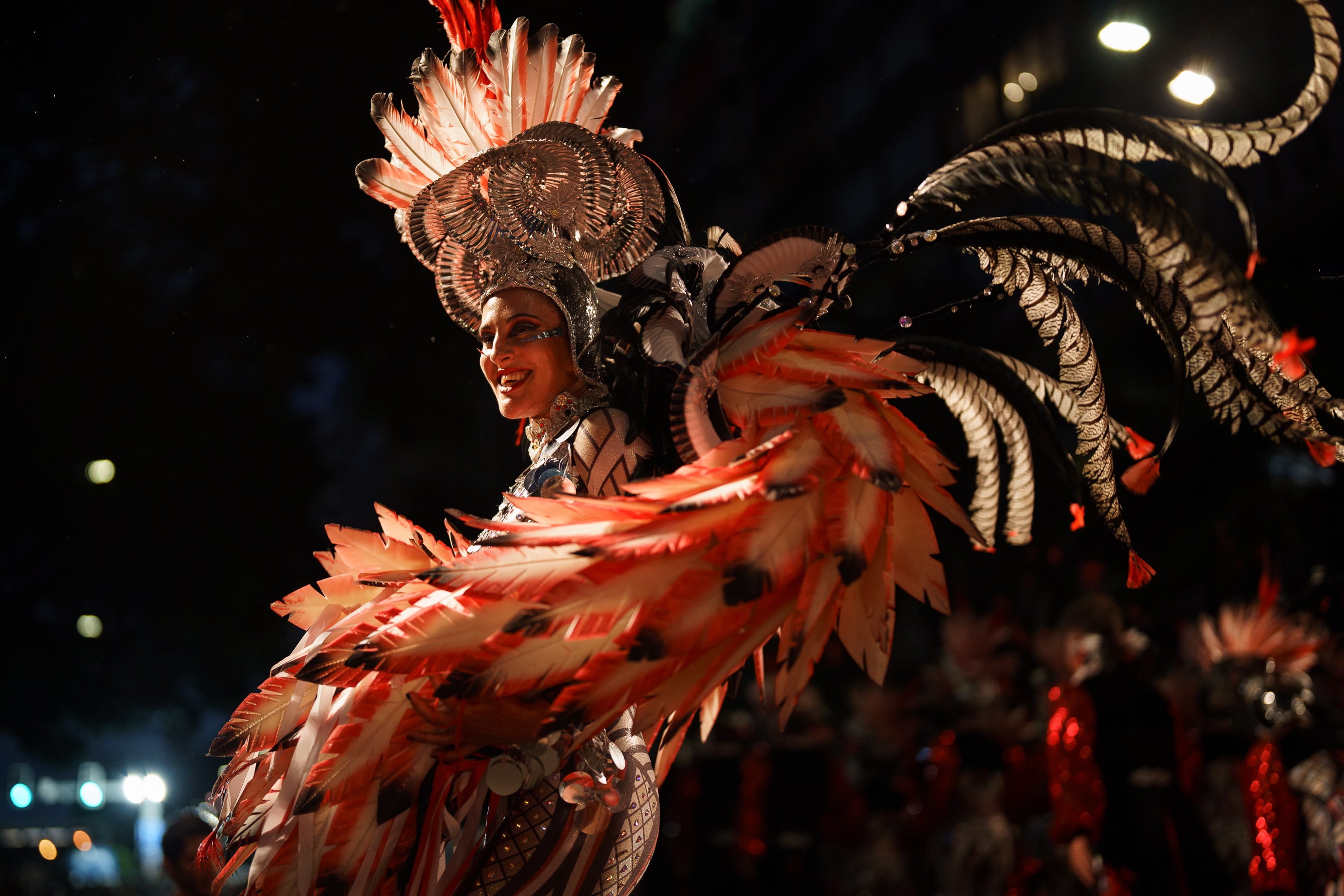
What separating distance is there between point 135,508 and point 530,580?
3.04 meters

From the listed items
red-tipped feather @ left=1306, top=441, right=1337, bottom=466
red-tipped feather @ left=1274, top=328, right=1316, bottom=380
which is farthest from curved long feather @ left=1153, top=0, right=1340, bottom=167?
red-tipped feather @ left=1306, top=441, right=1337, bottom=466

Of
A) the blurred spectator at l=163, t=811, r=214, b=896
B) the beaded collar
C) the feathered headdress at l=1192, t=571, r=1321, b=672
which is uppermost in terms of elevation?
the feathered headdress at l=1192, t=571, r=1321, b=672

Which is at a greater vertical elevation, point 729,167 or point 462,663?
point 729,167

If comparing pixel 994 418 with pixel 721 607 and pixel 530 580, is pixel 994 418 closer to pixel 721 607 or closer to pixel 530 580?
pixel 721 607

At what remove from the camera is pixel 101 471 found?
3.53 meters

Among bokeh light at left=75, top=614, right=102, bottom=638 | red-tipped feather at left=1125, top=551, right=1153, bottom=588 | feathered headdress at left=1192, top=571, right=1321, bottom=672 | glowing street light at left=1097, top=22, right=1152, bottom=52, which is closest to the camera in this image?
red-tipped feather at left=1125, top=551, right=1153, bottom=588

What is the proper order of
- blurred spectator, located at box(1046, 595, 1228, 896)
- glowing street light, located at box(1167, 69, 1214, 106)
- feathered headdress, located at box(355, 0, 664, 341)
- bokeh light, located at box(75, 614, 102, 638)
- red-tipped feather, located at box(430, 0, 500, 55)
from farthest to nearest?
blurred spectator, located at box(1046, 595, 1228, 896)
bokeh light, located at box(75, 614, 102, 638)
glowing street light, located at box(1167, 69, 1214, 106)
red-tipped feather, located at box(430, 0, 500, 55)
feathered headdress, located at box(355, 0, 664, 341)

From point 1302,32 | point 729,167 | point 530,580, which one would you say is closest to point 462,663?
point 530,580

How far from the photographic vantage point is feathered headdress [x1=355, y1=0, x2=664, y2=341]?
1.69 m

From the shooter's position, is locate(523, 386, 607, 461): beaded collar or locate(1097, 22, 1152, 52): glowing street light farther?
locate(1097, 22, 1152, 52): glowing street light

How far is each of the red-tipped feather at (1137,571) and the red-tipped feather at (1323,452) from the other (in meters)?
0.28

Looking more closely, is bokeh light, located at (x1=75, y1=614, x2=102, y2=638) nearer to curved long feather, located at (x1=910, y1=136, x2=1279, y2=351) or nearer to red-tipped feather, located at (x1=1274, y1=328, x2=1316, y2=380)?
curved long feather, located at (x1=910, y1=136, x2=1279, y2=351)

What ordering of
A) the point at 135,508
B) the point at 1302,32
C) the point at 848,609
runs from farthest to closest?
the point at 135,508
the point at 1302,32
the point at 848,609

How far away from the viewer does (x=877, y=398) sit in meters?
1.41
